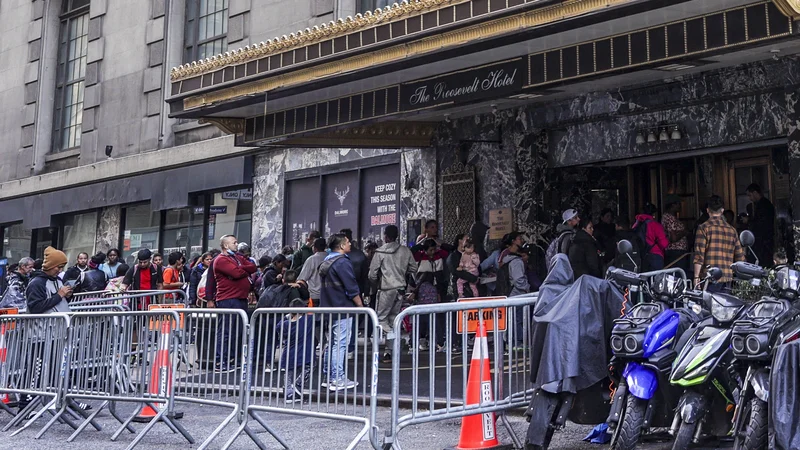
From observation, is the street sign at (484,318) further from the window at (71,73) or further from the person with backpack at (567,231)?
the window at (71,73)

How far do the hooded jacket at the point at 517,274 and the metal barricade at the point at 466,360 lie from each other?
4923 millimetres

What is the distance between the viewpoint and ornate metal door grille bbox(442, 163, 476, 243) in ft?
53.5

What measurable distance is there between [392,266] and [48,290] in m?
4.75

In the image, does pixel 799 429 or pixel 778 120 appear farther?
pixel 778 120

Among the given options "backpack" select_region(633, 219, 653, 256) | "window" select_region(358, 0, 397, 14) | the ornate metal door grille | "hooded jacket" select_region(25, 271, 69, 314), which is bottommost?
"hooded jacket" select_region(25, 271, 69, 314)

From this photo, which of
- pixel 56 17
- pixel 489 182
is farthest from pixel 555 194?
pixel 56 17

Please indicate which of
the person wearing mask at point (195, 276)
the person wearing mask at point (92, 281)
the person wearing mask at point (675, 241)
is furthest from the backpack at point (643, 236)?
the person wearing mask at point (92, 281)

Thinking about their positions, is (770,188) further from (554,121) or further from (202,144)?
(202,144)

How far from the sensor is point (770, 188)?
14.1 metres

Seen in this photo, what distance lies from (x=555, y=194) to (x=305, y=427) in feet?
23.5

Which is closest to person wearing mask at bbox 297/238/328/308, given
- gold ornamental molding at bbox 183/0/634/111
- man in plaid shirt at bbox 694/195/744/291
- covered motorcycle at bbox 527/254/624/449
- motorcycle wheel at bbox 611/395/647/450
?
gold ornamental molding at bbox 183/0/634/111

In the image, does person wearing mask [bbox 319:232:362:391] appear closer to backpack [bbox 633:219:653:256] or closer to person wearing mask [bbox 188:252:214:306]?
backpack [bbox 633:219:653:256]

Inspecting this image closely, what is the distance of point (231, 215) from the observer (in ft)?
71.1

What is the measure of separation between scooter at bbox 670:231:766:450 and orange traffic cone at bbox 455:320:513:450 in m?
1.50
